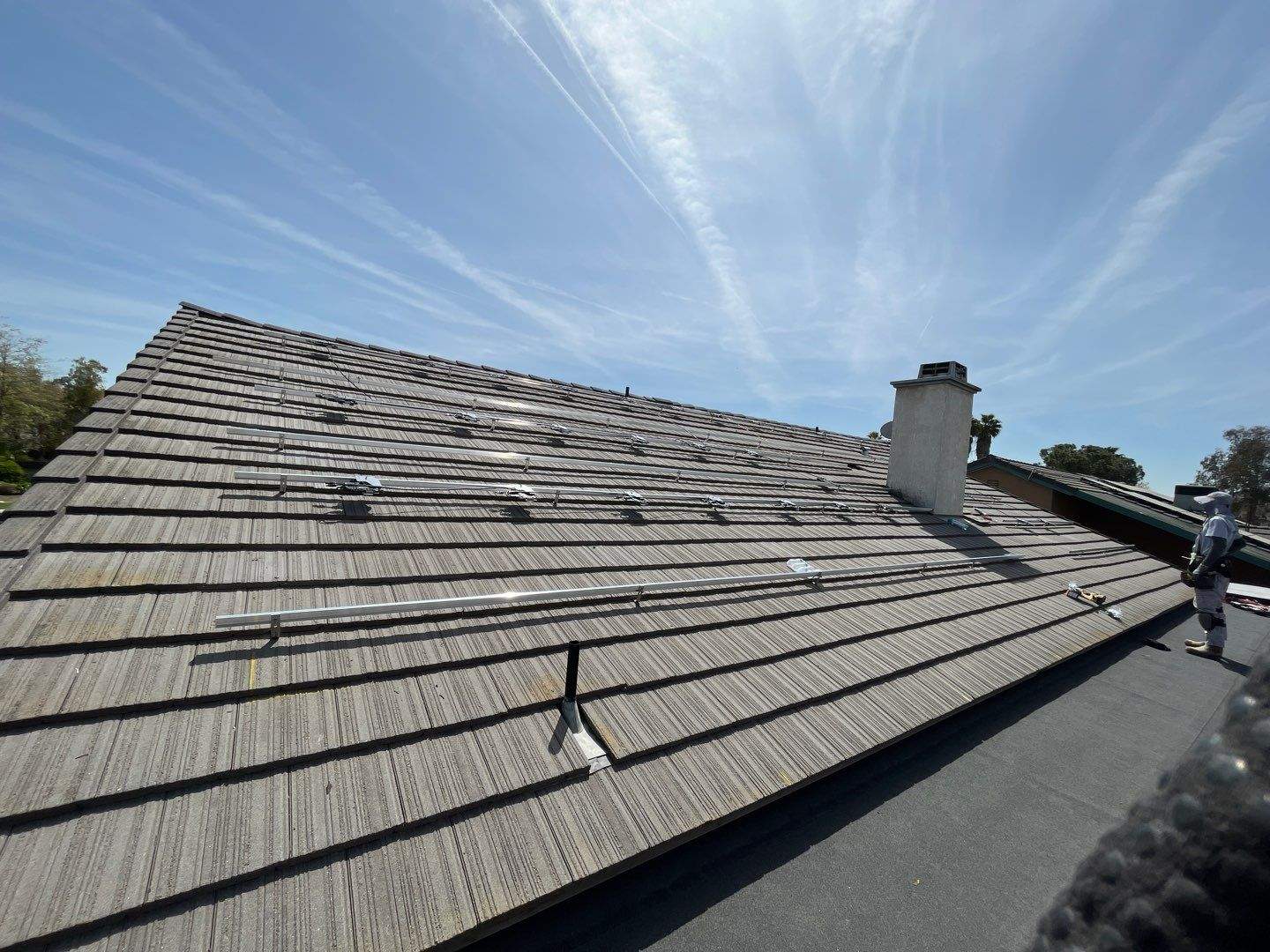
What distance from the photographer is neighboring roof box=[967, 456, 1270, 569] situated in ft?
34.9

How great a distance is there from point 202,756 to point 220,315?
676 centimetres

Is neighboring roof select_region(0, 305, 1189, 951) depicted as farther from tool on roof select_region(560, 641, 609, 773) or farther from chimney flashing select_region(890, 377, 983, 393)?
chimney flashing select_region(890, 377, 983, 393)

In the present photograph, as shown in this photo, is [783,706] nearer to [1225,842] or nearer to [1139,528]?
[1225,842]

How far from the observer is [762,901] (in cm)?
232

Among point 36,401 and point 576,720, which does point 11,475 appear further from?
point 576,720

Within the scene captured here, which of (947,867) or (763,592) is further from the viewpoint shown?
(763,592)

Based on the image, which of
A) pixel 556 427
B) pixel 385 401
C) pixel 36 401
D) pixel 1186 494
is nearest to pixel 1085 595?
pixel 556 427

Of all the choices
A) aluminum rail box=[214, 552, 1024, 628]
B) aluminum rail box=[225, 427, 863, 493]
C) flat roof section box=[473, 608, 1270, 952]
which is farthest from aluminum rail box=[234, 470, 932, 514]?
flat roof section box=[473, 608, 1270, 952]

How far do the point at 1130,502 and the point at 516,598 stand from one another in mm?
15973

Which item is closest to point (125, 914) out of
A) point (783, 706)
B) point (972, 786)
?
point (783, 706)

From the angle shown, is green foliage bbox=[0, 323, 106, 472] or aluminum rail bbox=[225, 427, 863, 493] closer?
aluminum rail bbox=[225, 427, 863, 493]

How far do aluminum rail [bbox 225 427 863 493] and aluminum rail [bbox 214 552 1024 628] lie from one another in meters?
1.89

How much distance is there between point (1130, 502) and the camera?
12.7 metres

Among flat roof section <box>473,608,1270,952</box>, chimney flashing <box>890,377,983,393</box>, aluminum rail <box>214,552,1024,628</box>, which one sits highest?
chimney flashing <box>890,377,983,393</box>
